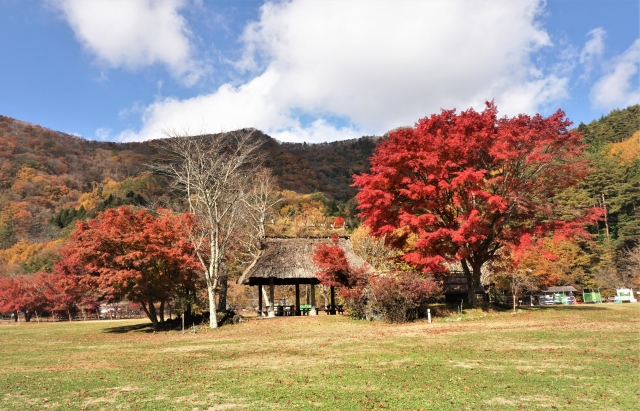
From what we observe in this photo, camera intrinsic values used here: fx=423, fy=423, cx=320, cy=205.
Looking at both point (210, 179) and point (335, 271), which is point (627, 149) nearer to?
point (335, 271)

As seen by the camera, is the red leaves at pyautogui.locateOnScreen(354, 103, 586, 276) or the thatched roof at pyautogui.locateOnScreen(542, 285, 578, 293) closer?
the red leaves at pyautogui.locateOnScreen(354, 103, 586, 276)

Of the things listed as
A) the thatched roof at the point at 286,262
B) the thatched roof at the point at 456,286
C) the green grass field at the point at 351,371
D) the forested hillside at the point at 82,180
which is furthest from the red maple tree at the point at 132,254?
the forested hillside at the point at 82,180

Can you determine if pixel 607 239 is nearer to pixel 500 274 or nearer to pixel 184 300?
pixel 500 274

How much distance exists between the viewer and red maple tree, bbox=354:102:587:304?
61.8 feet

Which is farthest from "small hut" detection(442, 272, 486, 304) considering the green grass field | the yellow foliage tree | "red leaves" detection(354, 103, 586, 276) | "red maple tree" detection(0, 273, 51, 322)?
the yellow foliage tree

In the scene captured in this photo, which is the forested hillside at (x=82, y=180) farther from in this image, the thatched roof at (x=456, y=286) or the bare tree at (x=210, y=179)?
the thatched roof at (x=456, y=286)

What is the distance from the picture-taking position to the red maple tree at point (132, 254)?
63.2ft

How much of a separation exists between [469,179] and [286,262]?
11.4m

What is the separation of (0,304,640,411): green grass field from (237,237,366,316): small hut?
723 cm

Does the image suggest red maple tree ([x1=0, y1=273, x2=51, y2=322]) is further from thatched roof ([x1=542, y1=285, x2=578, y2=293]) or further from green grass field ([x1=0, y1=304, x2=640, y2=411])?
thatched roof ([x1=542, y1=285, x2=578, y2=293])

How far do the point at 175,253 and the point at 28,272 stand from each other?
4337cm

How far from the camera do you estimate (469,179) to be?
18688 millimetres

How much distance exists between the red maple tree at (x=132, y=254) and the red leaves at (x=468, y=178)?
9.71 m

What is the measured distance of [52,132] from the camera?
380 feet
